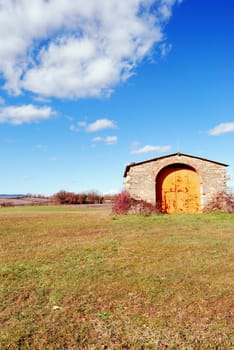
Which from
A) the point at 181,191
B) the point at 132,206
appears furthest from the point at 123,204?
the point at 181,191

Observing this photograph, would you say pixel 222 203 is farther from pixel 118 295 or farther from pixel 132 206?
pixel 118 295

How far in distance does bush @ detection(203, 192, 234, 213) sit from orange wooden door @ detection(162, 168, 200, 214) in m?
0.77

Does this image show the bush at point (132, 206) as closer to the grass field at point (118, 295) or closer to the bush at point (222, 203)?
the bush at point (222, 203)

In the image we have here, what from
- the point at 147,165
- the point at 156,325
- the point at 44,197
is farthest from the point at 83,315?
the point at 44,197

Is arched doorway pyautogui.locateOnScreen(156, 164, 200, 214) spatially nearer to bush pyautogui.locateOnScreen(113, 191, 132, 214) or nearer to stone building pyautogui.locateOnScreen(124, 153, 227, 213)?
stone building pyautogui.locateOnScreen(124, 153, 227, 213)

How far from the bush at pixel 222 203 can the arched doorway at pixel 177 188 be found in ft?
2.54

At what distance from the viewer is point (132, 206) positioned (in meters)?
18.0

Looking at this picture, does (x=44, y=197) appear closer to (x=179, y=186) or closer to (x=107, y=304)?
(x=179, y=186)

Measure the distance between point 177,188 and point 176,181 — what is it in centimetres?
44

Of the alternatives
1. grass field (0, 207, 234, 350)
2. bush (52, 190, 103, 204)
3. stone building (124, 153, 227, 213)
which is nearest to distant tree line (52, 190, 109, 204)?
bush (52, 190, 103, 204)

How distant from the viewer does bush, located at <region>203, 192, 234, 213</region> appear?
17.9 meters

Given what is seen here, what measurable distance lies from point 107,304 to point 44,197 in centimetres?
4211

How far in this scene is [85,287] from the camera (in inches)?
216

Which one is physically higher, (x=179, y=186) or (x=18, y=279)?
(x=179, y=186)
